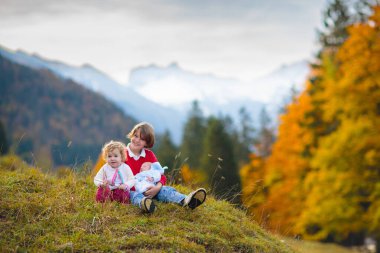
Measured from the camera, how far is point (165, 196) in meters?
6.91

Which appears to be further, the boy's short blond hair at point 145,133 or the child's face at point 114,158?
the boy's short blond hair at point 145,133

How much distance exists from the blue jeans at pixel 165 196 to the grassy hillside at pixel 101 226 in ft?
0.32

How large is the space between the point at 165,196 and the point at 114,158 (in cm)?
95

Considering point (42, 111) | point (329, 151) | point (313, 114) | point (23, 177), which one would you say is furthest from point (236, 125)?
point (42, 111)

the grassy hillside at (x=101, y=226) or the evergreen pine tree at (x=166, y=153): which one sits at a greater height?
the grassy hillside at (x=101, y=226)

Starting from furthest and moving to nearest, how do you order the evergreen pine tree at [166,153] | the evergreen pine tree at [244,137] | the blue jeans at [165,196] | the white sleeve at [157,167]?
the evergreen pine tree at [244,137] → the evergreen pine tree at [166,153] → the white sleeve at [157,167] → the blue jeans at [165,196]

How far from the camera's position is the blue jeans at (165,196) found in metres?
6.67

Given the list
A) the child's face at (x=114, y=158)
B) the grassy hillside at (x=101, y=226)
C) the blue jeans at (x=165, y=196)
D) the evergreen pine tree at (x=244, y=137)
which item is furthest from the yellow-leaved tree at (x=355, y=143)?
the evergreen pine tree at (x=244, y=137)

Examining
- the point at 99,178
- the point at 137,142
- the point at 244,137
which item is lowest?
the point at 244,137

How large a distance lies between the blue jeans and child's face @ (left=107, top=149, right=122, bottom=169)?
493 millimetres

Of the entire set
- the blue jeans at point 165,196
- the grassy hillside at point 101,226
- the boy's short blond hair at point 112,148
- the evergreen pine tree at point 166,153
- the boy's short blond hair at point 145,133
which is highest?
the boy's short blond hair at point 145,133

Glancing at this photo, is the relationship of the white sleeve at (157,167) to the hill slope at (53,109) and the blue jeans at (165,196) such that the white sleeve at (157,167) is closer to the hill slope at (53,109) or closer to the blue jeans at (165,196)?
the blue jeans at (165,196)

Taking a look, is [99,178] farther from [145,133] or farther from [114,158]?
[145,133]

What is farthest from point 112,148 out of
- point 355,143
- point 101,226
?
point 355,143
